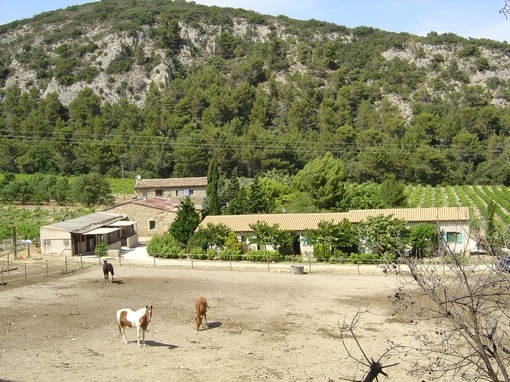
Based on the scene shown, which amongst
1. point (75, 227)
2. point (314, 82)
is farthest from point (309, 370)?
point (314, 82)

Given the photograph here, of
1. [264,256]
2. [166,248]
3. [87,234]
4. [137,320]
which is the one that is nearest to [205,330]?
[137,320]

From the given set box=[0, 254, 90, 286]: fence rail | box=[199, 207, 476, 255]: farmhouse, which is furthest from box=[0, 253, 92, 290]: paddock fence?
box=[199, 207, 476, 255]: farmhouse

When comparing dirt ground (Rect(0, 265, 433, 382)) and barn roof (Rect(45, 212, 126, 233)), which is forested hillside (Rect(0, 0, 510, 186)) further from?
dirt ground (Rect(0, 265, 433, 382))

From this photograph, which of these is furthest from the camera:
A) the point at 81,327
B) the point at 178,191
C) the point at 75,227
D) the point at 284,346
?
the point at 178,191

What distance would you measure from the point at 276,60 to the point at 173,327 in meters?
121

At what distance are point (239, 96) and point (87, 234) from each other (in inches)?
2792

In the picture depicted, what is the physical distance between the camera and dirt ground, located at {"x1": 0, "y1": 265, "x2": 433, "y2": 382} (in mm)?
15305

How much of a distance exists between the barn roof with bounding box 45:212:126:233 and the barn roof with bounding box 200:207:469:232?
7.44 meters

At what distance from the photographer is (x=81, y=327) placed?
65.0 ft

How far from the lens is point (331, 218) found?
127 ft

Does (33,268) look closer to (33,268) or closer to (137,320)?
(33,268)

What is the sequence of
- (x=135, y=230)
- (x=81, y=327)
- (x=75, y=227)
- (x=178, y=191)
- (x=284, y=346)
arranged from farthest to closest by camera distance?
(x=178, y=191) → (x=135, y=230) → (x=75, y=227) → (x=81, y=327) → (x=284, y=346)

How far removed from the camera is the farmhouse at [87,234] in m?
37.7

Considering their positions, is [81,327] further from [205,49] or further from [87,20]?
[87,20]
